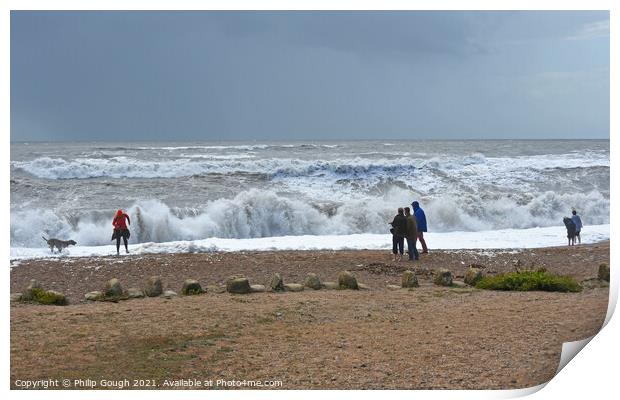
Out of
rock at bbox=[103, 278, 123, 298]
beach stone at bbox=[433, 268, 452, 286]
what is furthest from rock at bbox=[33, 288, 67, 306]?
beach stone at bbox=[433, 268, 452, 286]

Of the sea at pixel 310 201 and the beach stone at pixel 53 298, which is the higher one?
the sea at pixel 310 201

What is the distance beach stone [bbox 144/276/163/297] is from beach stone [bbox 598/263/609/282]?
4.85 meters

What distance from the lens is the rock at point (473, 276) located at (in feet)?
25.4

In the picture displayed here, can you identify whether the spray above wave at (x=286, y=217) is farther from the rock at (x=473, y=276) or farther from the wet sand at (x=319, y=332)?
the rock at (x=473, y=276)

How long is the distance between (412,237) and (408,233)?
188 millimetres

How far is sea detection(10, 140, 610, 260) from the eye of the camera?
26.3ft

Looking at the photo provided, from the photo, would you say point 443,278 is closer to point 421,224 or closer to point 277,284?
point 421,224

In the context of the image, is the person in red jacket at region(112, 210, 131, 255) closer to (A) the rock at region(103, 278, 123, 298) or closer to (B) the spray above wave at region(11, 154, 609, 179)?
(A) the rock at region(103, 278, 123, 298)

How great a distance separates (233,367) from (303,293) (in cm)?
254

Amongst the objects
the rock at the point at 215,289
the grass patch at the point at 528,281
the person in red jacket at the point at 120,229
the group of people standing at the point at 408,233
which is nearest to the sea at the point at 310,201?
the person in red jacket at the point at 120,229

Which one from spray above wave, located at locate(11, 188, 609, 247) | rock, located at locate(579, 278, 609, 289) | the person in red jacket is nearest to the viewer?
rock, located at locate(579, 278, 609, 289)

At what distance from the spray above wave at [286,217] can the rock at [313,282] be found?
2246 millimetres

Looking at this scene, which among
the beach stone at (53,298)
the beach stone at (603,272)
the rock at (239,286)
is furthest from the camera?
the rock at (239,286)
